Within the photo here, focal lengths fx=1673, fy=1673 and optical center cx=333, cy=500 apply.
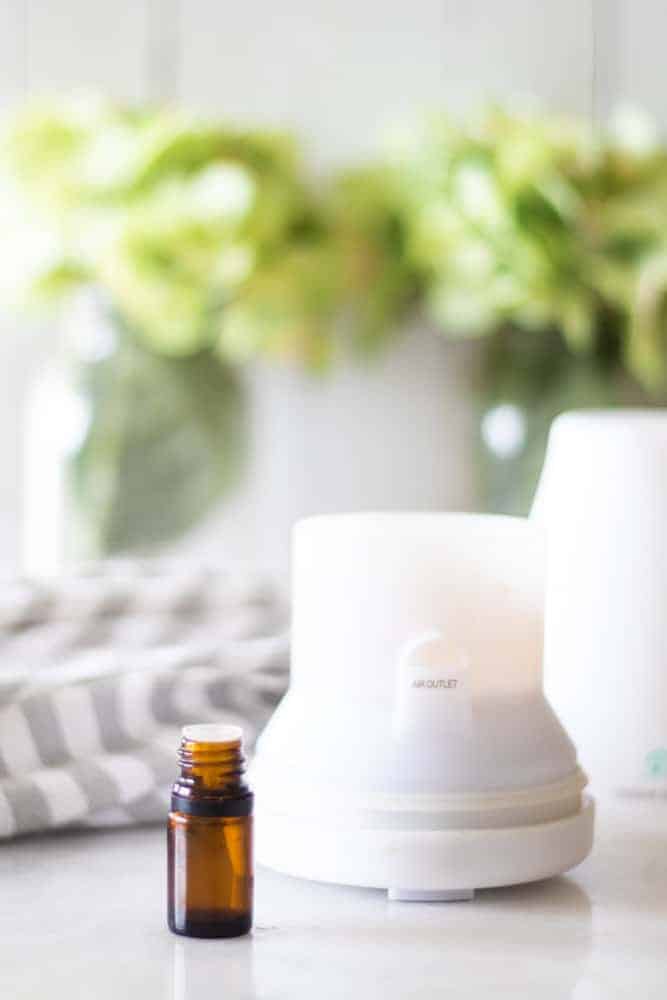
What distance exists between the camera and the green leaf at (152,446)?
225cm

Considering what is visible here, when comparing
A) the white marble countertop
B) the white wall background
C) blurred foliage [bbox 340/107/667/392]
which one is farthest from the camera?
the white wall background

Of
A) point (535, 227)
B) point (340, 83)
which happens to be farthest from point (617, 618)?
point (340, 83)

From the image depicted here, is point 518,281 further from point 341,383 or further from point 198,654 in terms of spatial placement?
point 198,654

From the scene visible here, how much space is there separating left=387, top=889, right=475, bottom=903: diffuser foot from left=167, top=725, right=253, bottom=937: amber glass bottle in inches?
3.0

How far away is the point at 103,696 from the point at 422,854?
27 centimetres

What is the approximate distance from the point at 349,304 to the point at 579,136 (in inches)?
15.6

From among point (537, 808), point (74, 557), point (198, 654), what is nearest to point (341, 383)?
point (74, 557)

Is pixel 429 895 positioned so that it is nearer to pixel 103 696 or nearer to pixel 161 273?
pixel 103 696

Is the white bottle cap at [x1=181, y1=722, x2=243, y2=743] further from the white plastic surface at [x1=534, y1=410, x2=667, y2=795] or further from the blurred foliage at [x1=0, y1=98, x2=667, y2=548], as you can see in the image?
the blurred foliage at [x1=0, y1=98, x2=667, y2=548]

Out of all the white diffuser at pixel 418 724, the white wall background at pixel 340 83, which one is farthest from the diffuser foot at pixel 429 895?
the white wall background at pixel 340 83

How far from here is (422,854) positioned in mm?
646

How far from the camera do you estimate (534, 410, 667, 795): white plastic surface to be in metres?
0.85

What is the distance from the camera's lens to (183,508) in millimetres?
2332

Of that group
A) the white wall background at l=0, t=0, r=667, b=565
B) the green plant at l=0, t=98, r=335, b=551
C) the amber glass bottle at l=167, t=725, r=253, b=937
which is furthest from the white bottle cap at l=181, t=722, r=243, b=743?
the white wall background at l=0, t=0, r=667, b=565
